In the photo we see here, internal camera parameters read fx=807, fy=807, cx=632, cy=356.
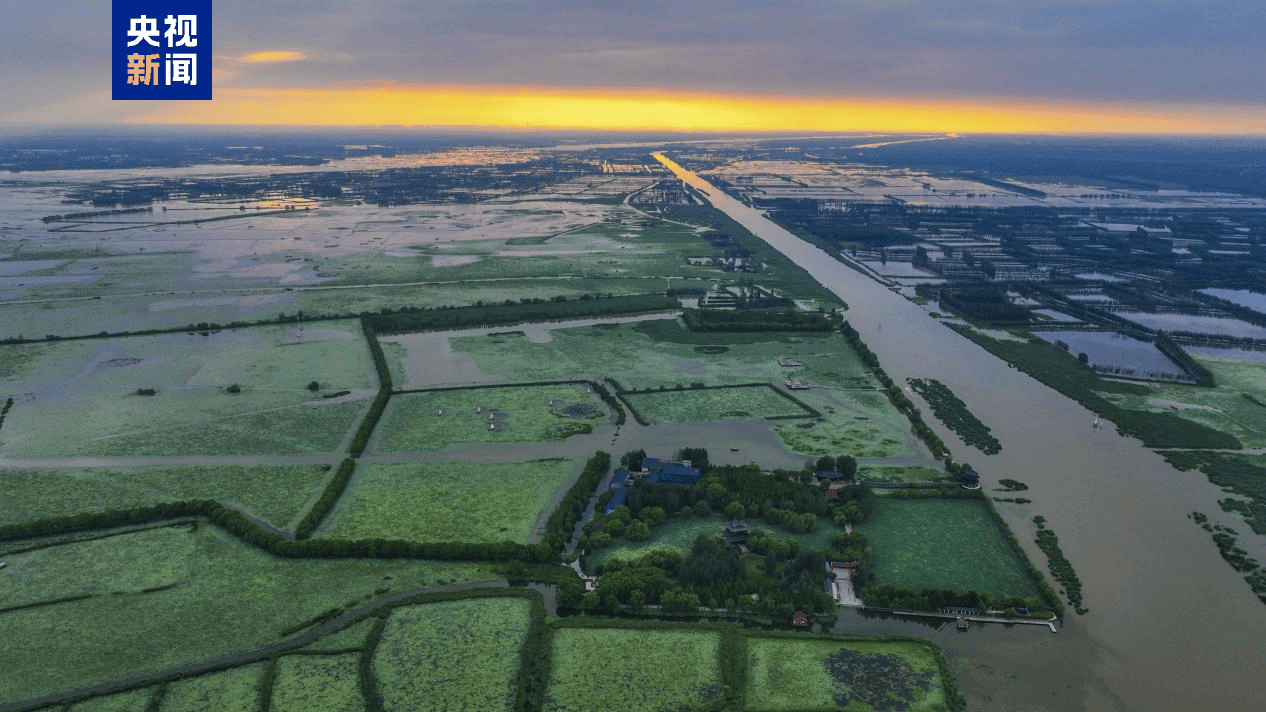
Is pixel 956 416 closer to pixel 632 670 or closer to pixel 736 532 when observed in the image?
pixel 736 532

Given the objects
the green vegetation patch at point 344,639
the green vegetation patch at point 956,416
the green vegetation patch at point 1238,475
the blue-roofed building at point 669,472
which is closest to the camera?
the green vegetation patch at point 344,639

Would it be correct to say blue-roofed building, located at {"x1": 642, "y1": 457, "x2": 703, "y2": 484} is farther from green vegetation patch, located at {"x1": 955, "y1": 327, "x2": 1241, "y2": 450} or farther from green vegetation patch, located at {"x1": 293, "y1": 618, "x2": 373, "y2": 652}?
green vegetation patch, located at {"x1": 955, "y1": 327, "x2": 1241, "y2": 450}

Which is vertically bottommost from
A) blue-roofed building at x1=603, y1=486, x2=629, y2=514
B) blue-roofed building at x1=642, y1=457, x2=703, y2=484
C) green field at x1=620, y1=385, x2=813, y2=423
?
blue-roofed building at x1=603, y1=486, x2=629, y2=514

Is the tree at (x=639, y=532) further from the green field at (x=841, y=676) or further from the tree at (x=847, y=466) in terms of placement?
the tree at (x=847, y=466)

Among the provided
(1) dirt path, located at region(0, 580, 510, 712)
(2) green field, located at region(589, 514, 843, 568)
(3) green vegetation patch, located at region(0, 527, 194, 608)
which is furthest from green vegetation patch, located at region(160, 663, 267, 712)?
(2) green field, located at region(589, 514, 843, 568)

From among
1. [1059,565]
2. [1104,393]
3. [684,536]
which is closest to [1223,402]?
[1104,393]

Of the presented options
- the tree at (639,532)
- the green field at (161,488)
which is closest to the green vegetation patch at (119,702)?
the green field at (161,488)

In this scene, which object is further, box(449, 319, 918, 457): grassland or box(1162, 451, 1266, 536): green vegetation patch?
box(449, 319, 918, 457): grassland
